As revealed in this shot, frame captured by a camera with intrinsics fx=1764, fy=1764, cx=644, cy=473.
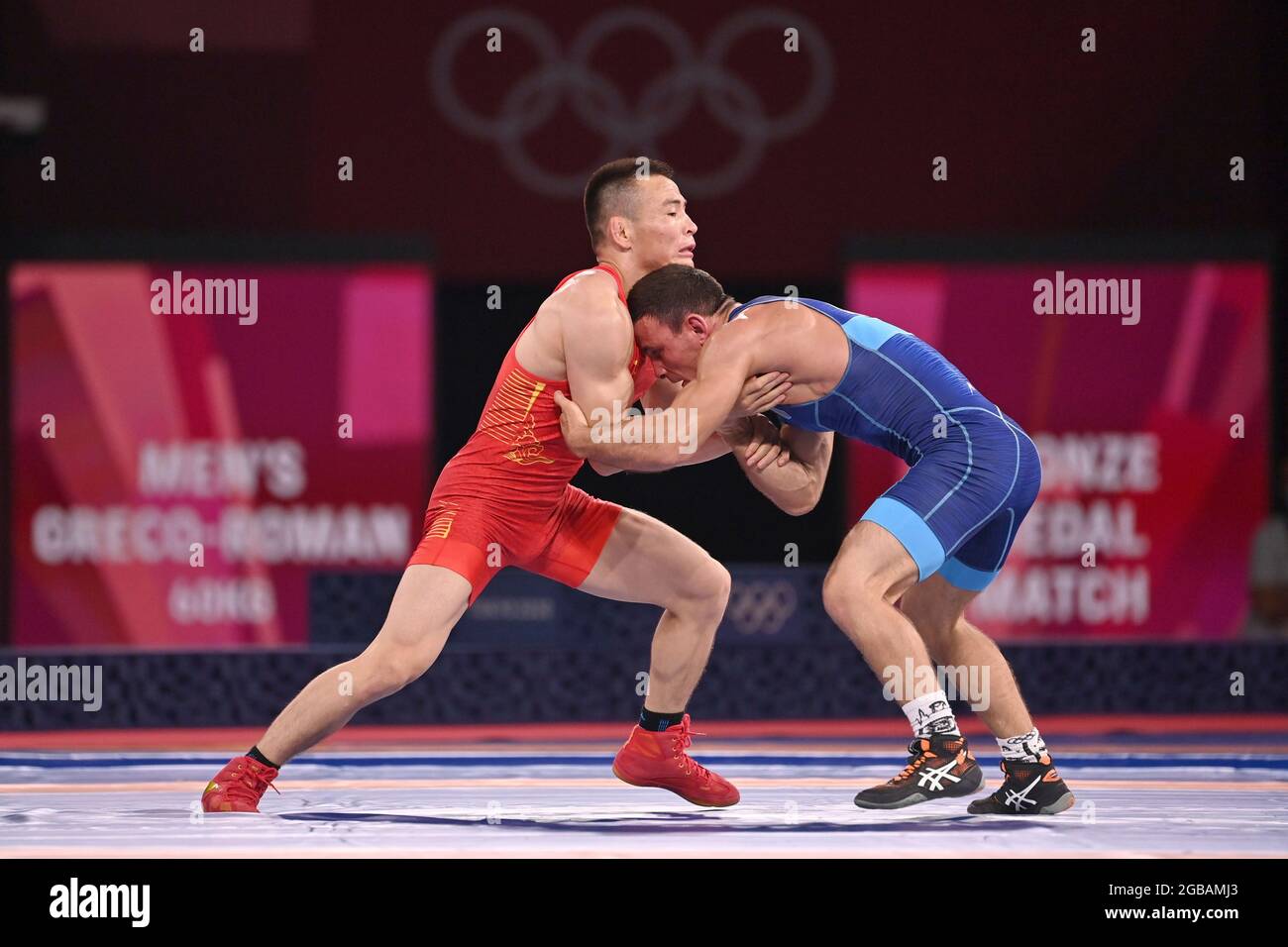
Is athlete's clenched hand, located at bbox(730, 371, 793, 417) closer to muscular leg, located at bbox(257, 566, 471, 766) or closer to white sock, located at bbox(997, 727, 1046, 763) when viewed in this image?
muscular leg, located at bbox(257, 566, 471, 766)

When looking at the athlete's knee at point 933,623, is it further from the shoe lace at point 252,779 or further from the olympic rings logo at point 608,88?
the olympic rings logo at point 608,88

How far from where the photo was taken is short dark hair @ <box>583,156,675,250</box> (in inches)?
176

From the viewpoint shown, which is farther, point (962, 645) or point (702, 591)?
point (702, 591)

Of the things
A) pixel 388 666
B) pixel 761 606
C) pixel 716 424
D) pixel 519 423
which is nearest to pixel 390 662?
pixel 388 666

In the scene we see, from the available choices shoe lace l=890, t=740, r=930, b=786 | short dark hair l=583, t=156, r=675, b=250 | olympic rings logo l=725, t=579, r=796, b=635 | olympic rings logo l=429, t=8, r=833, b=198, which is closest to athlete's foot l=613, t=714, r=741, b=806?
shoe lace l=890, t=740, r=930, b=786

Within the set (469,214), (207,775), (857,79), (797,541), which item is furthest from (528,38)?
(207,775)

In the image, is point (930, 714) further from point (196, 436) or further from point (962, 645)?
point (196, 436)

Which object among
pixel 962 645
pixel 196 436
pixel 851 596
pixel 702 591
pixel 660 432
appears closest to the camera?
pixel 851 596

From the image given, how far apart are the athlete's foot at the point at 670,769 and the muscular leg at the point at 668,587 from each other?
78 mm

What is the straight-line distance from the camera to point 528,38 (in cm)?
897

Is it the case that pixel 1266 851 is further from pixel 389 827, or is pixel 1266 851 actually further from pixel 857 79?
pixel 857 79

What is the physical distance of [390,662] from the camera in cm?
402

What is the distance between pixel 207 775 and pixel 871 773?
2.00m

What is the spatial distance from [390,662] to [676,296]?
108 cm
